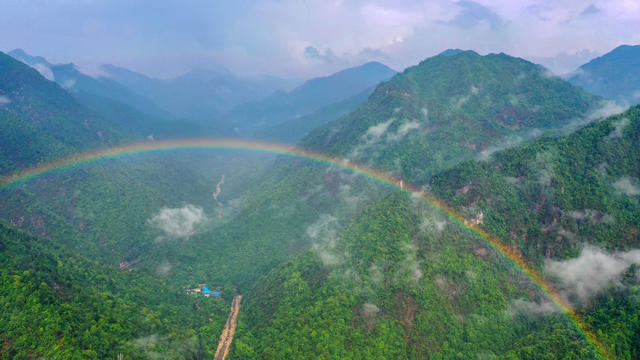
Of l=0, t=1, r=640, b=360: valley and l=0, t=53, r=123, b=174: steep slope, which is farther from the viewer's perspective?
l=0, t=53, r=123, b=174: steep slope

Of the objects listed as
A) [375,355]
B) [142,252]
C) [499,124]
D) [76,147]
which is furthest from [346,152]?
[76,147]

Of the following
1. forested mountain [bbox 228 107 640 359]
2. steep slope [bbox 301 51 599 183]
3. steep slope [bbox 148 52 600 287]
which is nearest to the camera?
forested mountain [bbox 228 107 640 359]

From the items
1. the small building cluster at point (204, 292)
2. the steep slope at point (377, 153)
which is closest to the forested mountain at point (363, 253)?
the steep slope at point (377, 153)

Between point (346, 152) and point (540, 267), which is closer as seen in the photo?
point (540, 267)

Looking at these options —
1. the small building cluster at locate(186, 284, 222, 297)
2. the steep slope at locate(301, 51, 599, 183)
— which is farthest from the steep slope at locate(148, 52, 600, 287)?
the small building cluster at locate(186, 284, 222, 297)

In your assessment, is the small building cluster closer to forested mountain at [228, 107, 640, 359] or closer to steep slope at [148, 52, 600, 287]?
steep slope at [148, 52, 600, 287]

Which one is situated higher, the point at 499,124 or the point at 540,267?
the point at 499,124

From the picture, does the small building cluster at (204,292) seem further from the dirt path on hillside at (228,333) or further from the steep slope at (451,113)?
the steep slope at (451,113)

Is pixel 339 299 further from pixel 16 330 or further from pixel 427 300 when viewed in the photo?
pixel 16 330
